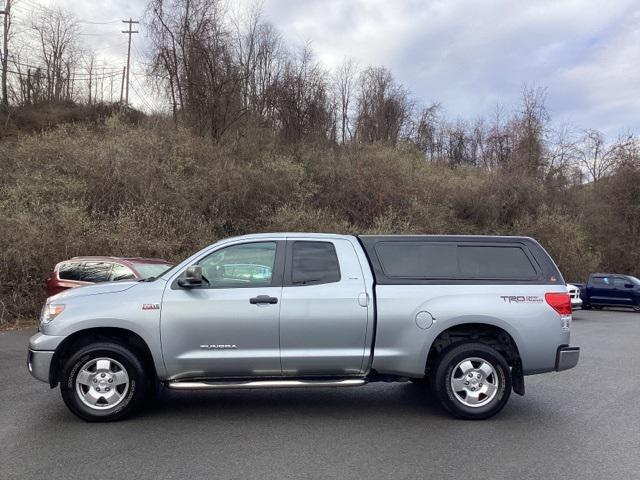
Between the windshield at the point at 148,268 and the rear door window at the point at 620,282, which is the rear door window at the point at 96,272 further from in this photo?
the rear door window at the point at 620,282

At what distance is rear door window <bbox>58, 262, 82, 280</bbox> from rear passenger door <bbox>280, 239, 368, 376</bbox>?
7154 millimetres

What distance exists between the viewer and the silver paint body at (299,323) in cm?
559

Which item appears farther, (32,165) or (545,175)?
(545,175)

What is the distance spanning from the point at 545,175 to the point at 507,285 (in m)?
33.2

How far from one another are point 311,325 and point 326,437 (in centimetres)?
109

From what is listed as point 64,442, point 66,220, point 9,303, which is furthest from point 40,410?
point 66,220


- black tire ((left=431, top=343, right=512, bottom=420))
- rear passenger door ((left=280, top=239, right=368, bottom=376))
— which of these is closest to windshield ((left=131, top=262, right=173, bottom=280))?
rear passenger door ((left=280, top=239, right=368, bottom=376))

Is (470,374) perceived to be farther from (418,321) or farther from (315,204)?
(315,204)

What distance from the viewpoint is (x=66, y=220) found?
55.4 feet

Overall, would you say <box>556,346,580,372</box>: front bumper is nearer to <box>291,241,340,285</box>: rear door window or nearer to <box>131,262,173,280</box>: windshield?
<box>291,241,340,285</box>: rear door window

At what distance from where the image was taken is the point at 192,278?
18.4 feet

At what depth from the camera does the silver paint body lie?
5594 mm

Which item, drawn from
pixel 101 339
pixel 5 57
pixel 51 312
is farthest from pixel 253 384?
pixel 5 57

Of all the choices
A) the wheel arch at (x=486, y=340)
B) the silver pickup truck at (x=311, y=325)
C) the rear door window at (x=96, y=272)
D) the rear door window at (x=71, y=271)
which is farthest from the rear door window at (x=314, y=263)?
the rear door window at (x=71, y=271)
